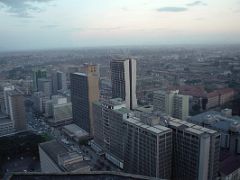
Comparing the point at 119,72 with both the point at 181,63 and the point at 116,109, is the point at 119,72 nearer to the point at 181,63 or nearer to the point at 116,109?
the point at 116,109

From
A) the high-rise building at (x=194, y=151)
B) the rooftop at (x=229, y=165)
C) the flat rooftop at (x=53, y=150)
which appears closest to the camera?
the high-rise building at (x=194, y=151)

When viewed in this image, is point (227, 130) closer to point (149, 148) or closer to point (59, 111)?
point (149, 148)

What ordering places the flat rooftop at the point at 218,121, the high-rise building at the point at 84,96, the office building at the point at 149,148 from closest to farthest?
the office building at the point at 149,148 → the flat rooftop at the point at 218,121 → the high-rise building at the point at 84,96

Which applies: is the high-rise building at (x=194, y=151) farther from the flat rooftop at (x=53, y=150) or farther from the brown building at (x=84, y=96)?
the brown building at (x=84, y=96)

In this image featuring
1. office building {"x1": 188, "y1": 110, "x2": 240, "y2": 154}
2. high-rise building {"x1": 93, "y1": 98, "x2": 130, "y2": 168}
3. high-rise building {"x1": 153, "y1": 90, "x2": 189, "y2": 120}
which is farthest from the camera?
high-rise building {"x1": 153, "y1": 90, "x2": 189, "y2": 120}

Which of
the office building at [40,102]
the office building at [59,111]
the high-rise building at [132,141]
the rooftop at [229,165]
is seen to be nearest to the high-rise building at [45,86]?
the office building at [40,102]

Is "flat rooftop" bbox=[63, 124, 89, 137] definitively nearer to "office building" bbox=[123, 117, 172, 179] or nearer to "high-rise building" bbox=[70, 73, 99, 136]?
"high-rise building" bbox=[70, 73, 99, 136]

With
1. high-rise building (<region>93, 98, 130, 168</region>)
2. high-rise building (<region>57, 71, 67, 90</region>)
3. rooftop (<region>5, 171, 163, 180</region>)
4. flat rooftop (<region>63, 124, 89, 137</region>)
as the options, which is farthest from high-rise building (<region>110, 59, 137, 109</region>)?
high-rise building (<region>57, 71, 67, 90</region>)
